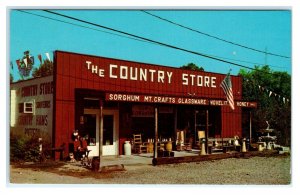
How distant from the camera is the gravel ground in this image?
1094 centimetres

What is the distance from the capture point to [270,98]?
17969mm

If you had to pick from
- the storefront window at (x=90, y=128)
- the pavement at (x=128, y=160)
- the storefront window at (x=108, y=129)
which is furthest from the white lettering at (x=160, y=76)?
the storefront window at (x=90, y=128)

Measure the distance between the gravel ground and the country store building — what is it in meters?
1.29

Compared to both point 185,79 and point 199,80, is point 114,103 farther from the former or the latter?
point 199,80

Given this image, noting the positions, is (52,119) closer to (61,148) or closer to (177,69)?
(61,148)

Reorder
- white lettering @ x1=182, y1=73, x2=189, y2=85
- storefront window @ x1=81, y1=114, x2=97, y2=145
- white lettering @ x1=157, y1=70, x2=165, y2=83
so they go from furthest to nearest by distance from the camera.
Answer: white lettering @ x1=182, y1=73, x2=189, y2=85
white lettering @ x1=157, y1=70, x2=165, y2=83
storefront window @ x1=81, y1=114, x2=97, y2=145

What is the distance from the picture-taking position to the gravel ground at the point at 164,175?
10.9 m

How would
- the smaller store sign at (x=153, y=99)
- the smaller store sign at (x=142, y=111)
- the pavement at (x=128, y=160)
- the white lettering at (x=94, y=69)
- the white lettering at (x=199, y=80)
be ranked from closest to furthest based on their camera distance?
the pavement at (x=128, y=160)
the smaller store sign at (x=153, y=99)
the white lettering at (x=94, y=69)
the smaller store sign at (x=142, y=111)
the white lettering at (x=199, y=80)

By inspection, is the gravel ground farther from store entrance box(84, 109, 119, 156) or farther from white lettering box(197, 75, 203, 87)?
white lettering box(197, 75, 203, 87)

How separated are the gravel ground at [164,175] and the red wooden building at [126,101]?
140 cm

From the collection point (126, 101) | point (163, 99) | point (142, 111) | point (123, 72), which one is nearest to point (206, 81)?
point (142, 111)

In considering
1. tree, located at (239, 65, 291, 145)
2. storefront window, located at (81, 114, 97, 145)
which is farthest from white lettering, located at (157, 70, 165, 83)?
tree, located at (239, 65, 291, 145)

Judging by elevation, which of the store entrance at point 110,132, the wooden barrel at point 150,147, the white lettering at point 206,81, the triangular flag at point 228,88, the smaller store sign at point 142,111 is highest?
the white lettering at point 206,81

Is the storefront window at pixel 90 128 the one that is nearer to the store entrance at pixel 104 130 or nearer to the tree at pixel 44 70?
the store entrance at pixel 104 130
